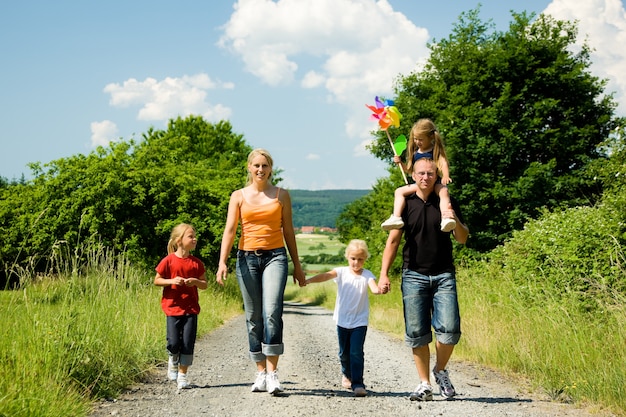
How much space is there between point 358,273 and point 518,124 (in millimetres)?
23203

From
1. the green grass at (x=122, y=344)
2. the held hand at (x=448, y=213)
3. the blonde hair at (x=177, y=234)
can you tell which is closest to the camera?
the green grass at (x=122, y=344)

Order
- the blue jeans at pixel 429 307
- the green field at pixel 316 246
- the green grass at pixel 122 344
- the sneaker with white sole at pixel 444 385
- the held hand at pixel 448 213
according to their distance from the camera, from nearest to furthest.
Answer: the green grass at pixel 122 344 < the held hand at pixel 448 213 < the blue jeans at pixel 429 307 < the sneaker with white sole at pixel 444 385 < the green field at pixel 316 246

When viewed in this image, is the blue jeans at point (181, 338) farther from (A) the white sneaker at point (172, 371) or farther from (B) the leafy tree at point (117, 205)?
(B) the leafy tree at point (117, 205)

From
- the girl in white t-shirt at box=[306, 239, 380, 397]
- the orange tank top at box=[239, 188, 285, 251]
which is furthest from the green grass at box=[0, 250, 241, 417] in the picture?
the girl in white t-shirt at box=[306, 239, 380, 397]

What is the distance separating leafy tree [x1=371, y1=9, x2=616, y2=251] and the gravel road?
60.5 feet

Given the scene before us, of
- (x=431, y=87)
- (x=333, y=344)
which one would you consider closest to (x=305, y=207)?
(x=431, y=87)

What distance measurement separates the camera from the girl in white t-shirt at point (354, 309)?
635 cm

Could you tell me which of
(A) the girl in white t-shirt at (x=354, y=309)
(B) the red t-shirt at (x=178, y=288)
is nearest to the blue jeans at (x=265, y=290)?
(A) the girl in white t-shirt at (x=354, y=309)

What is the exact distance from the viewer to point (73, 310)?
21.3ft

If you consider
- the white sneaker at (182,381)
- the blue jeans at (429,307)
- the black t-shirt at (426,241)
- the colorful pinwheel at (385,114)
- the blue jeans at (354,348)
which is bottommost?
the white sneaker at (182,381)

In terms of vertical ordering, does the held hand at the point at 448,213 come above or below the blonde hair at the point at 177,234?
above

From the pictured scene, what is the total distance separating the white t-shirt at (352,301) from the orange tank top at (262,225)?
810 mm

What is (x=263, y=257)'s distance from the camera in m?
6.26

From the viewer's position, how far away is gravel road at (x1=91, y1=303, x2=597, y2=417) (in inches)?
220
